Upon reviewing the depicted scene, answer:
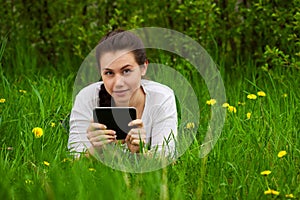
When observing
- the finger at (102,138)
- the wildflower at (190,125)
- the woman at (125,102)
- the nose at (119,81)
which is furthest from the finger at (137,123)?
the wildflower at (190,125)

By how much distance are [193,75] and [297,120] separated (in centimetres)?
118

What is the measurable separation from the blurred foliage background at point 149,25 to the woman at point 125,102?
3.92 ft

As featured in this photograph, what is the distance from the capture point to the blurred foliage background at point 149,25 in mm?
4555

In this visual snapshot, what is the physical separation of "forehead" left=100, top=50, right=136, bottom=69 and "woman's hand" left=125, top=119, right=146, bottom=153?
30cm

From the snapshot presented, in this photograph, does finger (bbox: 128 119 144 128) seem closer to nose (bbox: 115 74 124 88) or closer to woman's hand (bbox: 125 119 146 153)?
woman's hand (bbox: 125 119 146 153)

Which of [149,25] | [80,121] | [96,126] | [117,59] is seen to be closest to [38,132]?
[96,126]

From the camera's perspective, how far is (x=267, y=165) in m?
2.68

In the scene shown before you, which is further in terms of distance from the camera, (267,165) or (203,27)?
(203,27)

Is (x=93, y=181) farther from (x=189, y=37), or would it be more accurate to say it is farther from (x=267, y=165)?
(x=189, y=37)

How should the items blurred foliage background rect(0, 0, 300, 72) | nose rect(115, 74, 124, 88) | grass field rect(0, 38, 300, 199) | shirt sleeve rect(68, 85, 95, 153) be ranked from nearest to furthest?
grass field rect(0, 38, 300, 199), nose rect(115, 74, 124, 88), shirt sleeve rect(68, 85, 95, 153), blurred foliage background rect(0, 0, 300, 72)

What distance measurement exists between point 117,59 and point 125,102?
0.22 m

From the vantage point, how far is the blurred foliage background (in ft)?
14.9

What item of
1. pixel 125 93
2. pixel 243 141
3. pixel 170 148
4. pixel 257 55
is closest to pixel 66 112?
pixel 125 93

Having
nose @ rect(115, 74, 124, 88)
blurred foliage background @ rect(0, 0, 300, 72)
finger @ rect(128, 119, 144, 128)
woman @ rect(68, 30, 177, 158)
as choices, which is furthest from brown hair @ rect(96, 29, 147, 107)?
blurred foliage background @ rect(0, 0, 300, 72)
